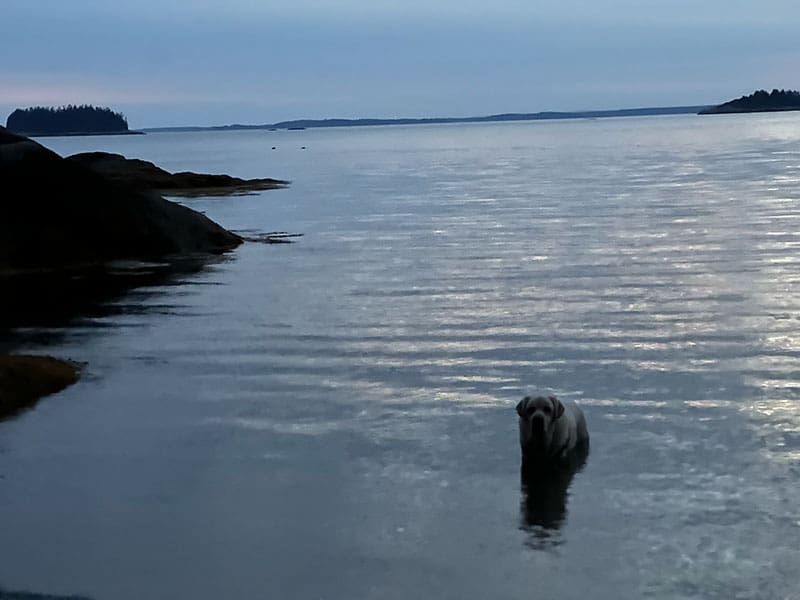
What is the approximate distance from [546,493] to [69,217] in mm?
17413

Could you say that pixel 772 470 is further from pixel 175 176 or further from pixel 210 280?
pixel 175 176

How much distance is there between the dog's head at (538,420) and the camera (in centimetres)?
1027

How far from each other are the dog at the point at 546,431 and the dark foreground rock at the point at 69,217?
15640 millimetres

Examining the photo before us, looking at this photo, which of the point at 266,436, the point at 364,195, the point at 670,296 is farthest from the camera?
the point at 364,195

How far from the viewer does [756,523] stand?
8.96m

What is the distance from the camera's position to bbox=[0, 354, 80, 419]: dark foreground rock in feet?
43.4

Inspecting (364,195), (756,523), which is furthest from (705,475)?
(364,195)

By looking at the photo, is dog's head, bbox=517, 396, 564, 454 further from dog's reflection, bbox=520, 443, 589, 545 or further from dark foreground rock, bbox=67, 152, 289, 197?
dark foreground rock, bbox=67, 152, 289, 197

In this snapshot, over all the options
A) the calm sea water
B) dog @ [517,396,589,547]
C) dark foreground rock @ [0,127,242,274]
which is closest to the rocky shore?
dark foreground rock @ [0,127,242,274]

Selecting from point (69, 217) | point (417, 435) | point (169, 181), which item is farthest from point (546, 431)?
point (169, 181)

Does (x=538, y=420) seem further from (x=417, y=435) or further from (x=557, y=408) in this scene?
(x=417, y=435)

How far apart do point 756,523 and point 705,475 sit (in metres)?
1.17

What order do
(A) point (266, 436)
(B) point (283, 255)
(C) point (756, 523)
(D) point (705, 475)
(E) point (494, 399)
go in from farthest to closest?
(B) point (283, 255) → (E) point (494, 399) → (A) point (266, 436) → (D) point (705, 475) → (C) point (756, 523)

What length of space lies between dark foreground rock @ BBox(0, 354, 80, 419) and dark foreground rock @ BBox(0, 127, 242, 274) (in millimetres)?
9660
